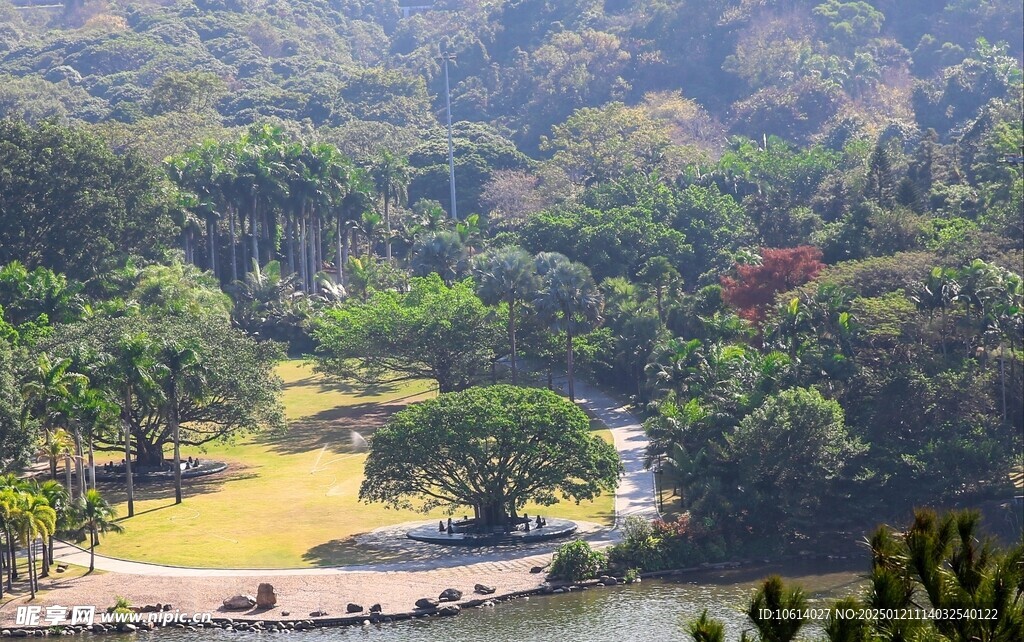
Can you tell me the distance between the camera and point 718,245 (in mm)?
111062

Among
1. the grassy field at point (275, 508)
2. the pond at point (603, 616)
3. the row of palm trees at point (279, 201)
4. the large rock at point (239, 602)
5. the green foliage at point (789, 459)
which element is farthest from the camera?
the row of palm trees at point (279, 201)

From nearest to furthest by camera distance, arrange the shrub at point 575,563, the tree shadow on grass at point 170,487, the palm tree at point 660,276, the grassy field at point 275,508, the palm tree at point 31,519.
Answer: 1. the palm tree at point 31,519
2. the shrub at point 575,563
3. the grassy field at point 275,508
4. the tree shadow on grass at point 170,487
5. the palm tree at point 660,276

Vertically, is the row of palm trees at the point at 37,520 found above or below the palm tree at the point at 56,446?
below

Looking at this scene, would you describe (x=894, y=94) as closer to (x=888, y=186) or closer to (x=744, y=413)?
(x=888, y=186)

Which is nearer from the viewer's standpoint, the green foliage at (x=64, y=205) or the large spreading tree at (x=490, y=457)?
the large spreading tree at (x=490, y=457)

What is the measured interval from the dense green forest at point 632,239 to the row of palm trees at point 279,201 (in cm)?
33

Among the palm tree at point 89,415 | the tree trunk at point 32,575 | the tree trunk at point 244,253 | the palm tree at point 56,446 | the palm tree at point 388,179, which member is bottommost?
the tree trunk at point 32,575

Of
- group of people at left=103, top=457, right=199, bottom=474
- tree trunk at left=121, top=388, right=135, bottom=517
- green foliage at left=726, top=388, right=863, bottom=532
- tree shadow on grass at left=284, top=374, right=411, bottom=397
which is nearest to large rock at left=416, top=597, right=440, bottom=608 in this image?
green foliage at left=726, top=388, right=863, bottom=532

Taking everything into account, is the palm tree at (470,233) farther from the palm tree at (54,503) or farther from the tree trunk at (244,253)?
the palm tree at (54,503)

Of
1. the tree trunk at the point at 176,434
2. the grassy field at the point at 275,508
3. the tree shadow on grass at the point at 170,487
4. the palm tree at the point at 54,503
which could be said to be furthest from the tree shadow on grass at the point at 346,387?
the palm tree at the point at 54,503

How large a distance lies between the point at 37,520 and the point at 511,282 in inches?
1617

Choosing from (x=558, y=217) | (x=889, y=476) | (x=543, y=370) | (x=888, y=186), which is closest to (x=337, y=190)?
(x=558, y=217)

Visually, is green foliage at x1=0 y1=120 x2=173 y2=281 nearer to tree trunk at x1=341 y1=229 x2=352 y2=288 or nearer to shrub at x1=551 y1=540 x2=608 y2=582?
tree trunk at x1=341 y1=229 x2=352 y2=288

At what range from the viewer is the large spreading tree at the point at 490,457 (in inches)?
2717
